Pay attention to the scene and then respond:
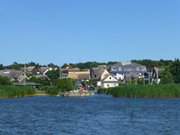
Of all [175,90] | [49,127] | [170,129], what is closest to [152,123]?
[170,129]

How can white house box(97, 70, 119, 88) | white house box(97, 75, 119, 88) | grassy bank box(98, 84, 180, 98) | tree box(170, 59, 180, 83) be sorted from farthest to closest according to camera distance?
white house box(97, 75, 119, 88) < white house box(97, 70, 119, 88) < tree box(170, 59, 180, 83) < grassy bank box(98, 84, 180, 98)

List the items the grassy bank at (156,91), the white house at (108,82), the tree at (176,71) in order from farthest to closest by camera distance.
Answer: the white house at (108,82)
the tree at (176,71)
the grassy bank at (156,91)

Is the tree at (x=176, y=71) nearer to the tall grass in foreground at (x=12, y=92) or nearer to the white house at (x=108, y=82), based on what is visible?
the tall grass in foreground at (x=12, y=92)

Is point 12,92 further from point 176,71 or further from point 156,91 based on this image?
point 176,71

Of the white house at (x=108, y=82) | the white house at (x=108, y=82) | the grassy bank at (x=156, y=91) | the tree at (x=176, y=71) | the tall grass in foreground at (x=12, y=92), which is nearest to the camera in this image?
the grassy bank at (x=156, y=91)

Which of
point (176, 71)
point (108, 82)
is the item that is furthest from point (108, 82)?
point (176, 71)

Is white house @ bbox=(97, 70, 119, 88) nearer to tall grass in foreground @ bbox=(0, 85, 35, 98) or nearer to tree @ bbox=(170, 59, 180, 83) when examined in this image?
tree @ bbox=(170, 59, 180, 83)

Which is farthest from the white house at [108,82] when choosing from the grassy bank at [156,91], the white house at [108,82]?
the grassy bank at [156,91]

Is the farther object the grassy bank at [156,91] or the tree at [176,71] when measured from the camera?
the tree at [176,71]

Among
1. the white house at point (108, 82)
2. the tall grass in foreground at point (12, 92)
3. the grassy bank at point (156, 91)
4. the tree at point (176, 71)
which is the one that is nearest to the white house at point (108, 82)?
the white house at point (108, 82)

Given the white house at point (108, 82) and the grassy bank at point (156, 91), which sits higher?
the white house at point (108, 82)

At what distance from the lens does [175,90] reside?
87.4 m

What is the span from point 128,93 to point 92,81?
282 ft

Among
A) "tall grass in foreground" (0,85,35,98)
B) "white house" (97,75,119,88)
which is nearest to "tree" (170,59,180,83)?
"tall grass in foreground" (0,85,35,98)
